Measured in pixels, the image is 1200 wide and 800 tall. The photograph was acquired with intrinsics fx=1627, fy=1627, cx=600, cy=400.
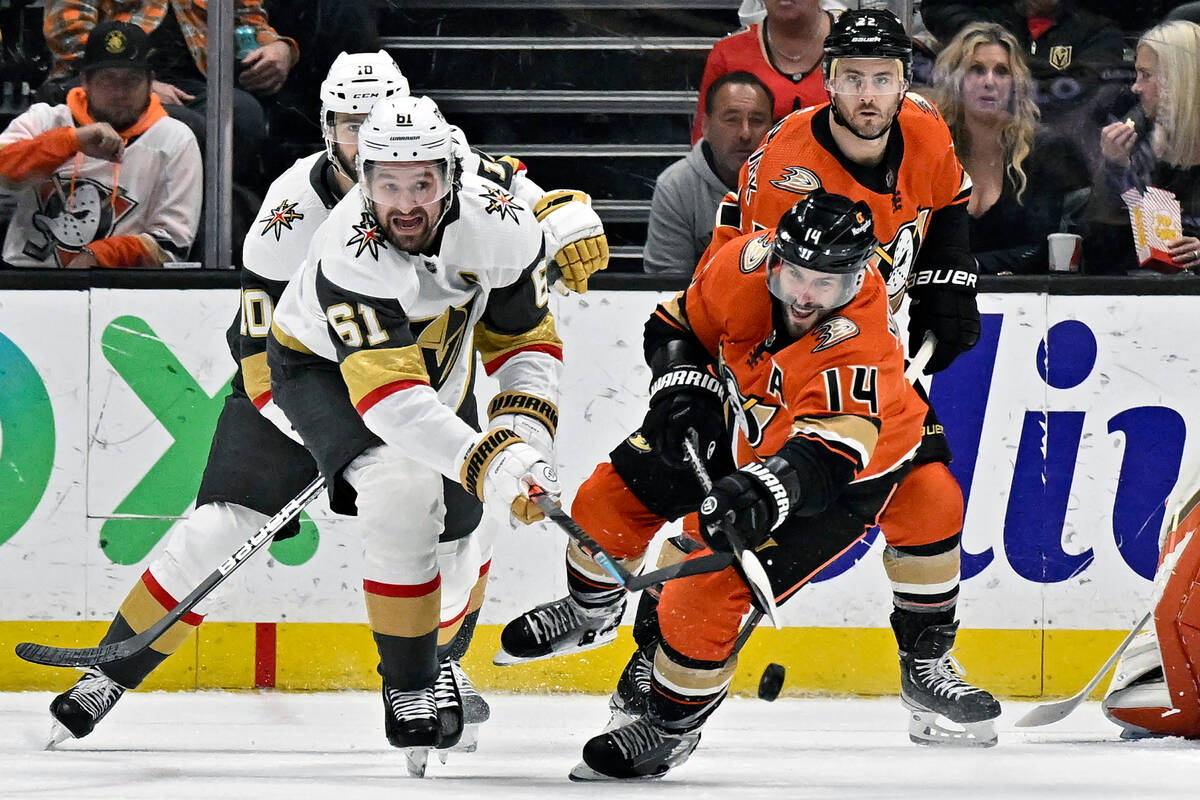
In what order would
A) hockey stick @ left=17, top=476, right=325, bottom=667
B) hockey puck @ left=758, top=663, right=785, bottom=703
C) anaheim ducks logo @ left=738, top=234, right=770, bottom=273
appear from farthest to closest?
hockey stick @ left=17, top=476, right=325, bottom=667
hockey puck @ left=758, top=663, right=785, bottom=703
anaheim ducks logo @ left=738, top=234, right=770, bottom=273

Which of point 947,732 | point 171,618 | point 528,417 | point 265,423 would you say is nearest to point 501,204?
point 528,417

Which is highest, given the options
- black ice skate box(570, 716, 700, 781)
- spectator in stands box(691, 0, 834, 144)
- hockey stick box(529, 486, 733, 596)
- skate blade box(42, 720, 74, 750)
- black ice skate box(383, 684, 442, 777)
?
spectator in stands box(691, 0, 834, 144)

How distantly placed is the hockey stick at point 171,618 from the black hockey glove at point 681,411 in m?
0.69

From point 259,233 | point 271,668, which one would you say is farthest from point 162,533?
point 259,233

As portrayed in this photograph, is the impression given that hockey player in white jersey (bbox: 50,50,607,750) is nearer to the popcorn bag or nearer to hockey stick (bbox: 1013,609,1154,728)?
hockey stick (bbox: 1013,609,1154,728)

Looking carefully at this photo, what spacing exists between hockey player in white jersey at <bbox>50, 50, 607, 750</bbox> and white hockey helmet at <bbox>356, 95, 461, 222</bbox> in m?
0.34

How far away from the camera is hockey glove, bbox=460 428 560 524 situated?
254 centimetres

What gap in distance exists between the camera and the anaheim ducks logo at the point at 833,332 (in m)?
2.69

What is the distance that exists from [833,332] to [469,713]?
1222 mm

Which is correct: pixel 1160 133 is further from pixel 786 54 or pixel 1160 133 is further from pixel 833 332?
pixel 833 332

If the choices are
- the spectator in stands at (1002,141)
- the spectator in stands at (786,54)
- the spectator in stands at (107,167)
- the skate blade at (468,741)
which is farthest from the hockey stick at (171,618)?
the spectator in stands at (1002,141)

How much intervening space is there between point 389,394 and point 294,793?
2.11 ft

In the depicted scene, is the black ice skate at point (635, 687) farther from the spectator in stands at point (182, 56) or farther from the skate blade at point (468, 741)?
the spectator in stands at point (182, 56)

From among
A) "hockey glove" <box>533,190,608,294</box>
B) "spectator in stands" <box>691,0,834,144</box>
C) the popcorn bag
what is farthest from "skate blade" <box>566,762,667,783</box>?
the popcorn bag
